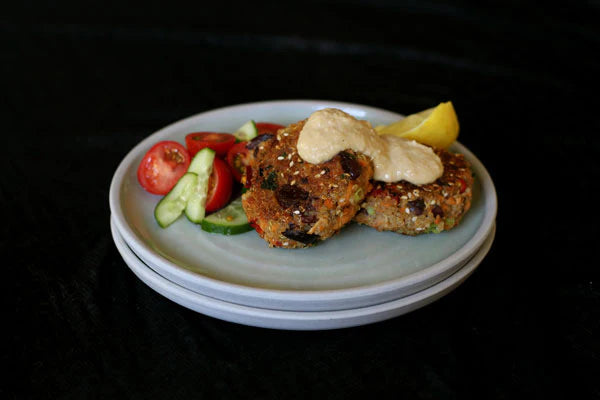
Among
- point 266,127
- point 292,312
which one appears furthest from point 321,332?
point 266,127

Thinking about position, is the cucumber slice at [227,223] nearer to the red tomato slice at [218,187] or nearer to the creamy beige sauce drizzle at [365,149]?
the red tomato slice at [218,187]

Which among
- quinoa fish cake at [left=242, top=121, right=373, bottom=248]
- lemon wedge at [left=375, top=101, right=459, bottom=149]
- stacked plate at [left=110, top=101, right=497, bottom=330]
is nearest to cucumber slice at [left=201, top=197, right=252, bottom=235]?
stacked plate at [left=110, top=101, right=497, bottom=330]

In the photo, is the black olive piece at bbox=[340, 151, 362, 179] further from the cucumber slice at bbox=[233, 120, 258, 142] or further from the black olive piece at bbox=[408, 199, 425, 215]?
the cucumber slice at bbox=[233, 120, 258, 142]

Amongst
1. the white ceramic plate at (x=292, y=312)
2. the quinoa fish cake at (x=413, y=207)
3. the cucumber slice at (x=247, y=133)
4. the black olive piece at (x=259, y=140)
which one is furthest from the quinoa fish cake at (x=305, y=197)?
the cucumber slice at (x=247, y=133)

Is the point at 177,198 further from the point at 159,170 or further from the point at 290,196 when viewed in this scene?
the point at 290,196

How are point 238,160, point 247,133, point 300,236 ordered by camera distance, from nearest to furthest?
point 300,236
point 238,160
point 247,133

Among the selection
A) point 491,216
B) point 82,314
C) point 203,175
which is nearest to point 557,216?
point 491,216
